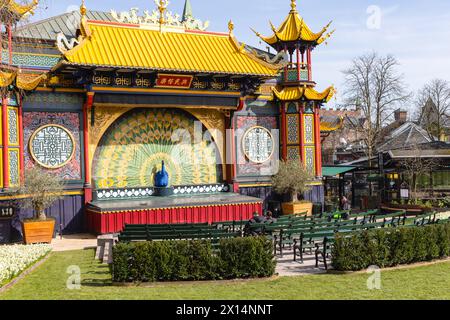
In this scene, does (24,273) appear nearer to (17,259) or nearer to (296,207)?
(17,259)

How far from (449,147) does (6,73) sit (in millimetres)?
23995

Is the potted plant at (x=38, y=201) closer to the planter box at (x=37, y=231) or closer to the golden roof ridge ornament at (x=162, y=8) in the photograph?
the planter box at (x=37, y=231)

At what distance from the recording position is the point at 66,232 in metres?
21.1

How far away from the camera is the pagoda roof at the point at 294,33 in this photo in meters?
25.5

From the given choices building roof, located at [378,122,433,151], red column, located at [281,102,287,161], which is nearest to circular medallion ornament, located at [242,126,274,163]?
red column, located at [281,102,287,161]

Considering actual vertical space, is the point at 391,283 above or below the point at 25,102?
below

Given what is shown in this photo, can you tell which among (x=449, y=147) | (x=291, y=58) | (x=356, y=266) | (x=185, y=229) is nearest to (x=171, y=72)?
(x=291, y=58)

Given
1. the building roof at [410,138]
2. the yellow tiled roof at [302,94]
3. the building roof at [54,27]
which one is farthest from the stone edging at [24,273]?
the building roof at [410,138]

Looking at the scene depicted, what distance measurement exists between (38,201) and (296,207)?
38.5 ft

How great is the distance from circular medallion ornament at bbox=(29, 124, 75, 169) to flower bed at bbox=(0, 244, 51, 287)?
557cm

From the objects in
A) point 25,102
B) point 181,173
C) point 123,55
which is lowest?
point 181,173

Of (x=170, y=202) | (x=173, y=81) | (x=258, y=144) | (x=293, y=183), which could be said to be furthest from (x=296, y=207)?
(x=173, y=81)

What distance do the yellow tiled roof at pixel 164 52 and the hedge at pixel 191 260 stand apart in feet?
36.3
